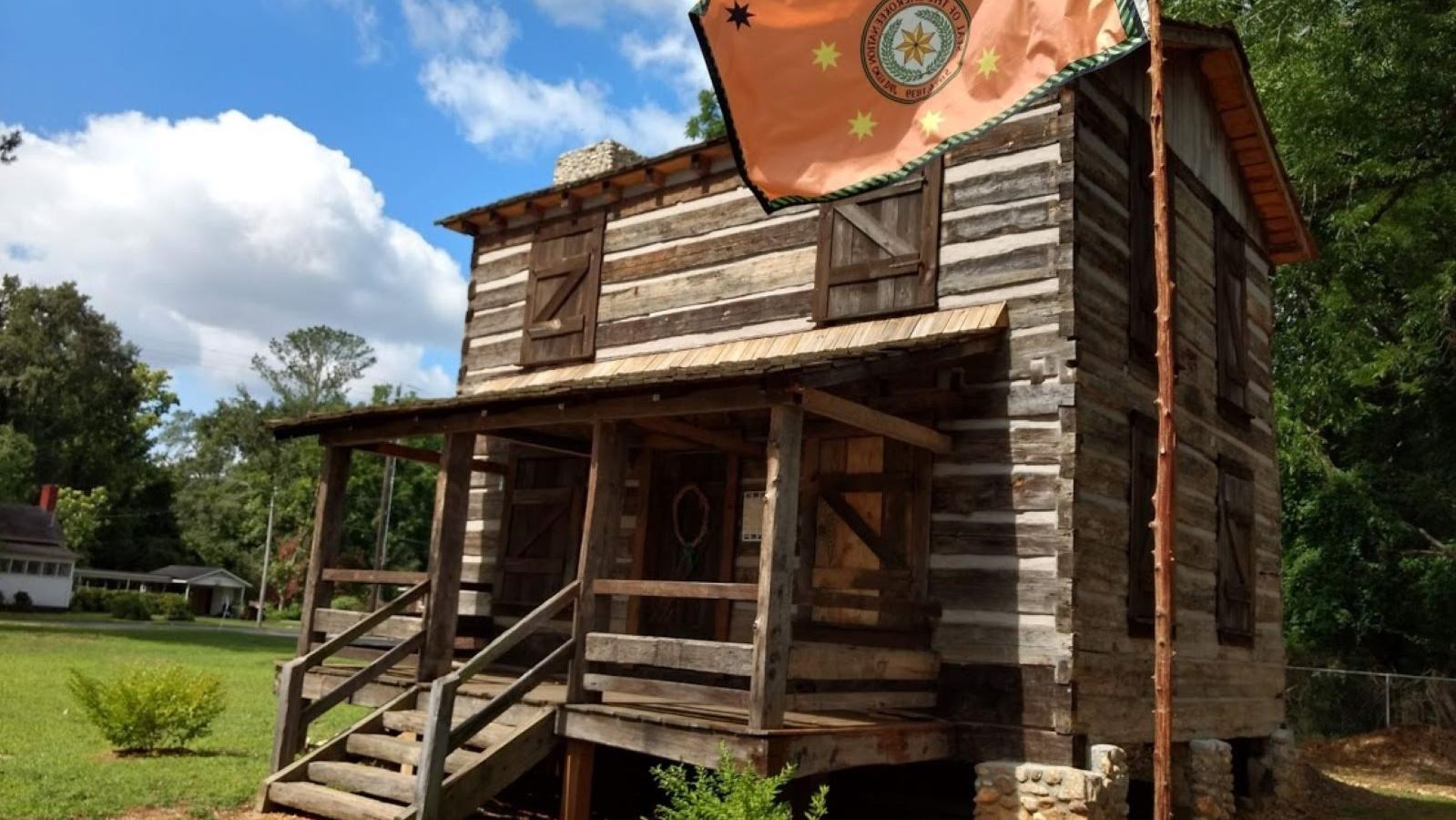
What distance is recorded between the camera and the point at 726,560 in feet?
38.6

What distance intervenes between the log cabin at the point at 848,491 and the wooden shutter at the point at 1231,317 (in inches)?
2.4

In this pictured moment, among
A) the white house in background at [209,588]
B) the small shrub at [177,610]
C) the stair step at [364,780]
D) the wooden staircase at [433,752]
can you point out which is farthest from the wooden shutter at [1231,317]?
the white house in background at [209,588]

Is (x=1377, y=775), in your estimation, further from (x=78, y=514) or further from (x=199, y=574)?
(x=199, y=574)

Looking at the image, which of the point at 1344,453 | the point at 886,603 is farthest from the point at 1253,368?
the point at 1344,453

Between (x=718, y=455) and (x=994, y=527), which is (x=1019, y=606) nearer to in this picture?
(x=994, y=527)

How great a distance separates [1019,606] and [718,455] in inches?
145

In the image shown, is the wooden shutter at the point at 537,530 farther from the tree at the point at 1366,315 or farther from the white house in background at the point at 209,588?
the white house in background at the point at 209,588

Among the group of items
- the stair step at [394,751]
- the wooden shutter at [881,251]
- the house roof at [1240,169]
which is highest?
the house roof at [1240,169]

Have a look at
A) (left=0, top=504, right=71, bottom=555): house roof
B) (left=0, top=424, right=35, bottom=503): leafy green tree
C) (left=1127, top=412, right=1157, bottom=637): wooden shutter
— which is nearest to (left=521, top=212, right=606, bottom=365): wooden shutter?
(left=1127, top=412, right=1157, bottom=637): wooden shutter

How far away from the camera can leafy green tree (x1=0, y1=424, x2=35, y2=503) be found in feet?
173

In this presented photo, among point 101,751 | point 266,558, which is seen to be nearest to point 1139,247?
point 101,751

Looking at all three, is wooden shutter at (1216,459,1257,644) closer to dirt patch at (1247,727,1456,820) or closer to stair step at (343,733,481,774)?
dirt patch at (1247,727,1456,820)

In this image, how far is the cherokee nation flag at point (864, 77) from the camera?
290 inches

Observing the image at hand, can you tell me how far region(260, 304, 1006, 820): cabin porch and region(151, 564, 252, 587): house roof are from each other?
56.4 meters
